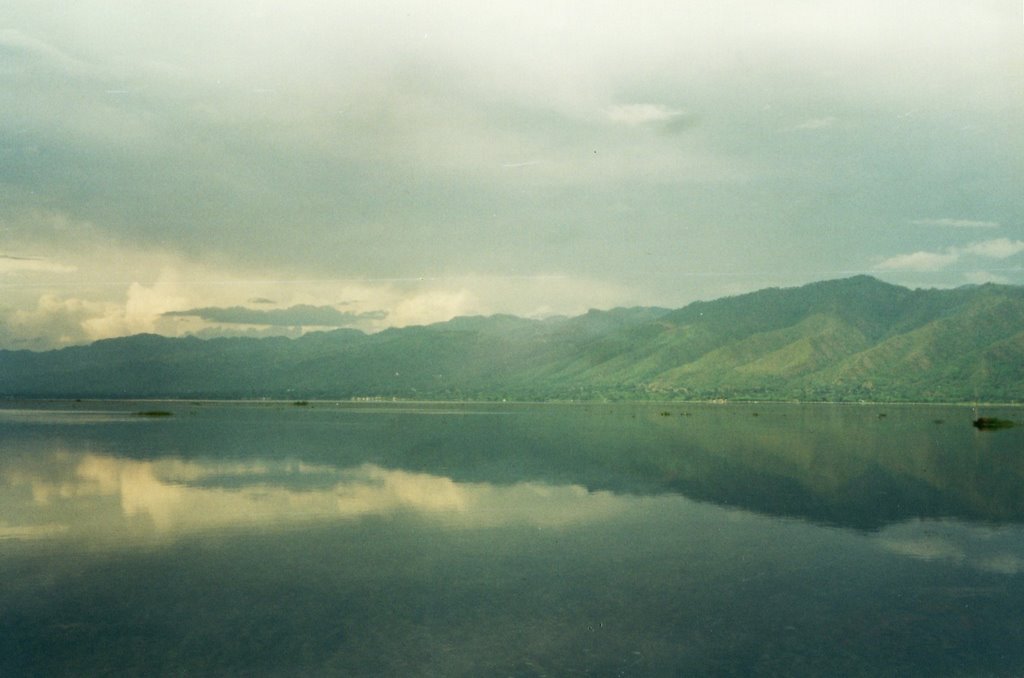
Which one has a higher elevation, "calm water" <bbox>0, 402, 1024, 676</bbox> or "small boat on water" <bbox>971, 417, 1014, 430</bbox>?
"calm water" <bbox>0, 402, 1024, 676</bbox>

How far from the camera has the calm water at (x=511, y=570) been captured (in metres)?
22.5

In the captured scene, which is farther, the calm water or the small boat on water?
the small boat on water

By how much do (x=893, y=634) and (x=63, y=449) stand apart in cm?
8696

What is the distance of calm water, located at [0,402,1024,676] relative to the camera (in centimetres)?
2248

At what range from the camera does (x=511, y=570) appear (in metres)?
32.1

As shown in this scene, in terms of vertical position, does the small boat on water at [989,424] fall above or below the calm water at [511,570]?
below

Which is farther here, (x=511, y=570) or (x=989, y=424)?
(x=989, y=424)

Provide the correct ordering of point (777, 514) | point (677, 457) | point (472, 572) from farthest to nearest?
point (677, 457), point (777, 514), point (472, 572)

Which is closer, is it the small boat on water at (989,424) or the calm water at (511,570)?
the calm water at (511,570)

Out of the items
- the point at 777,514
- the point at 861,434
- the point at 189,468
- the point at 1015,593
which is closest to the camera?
the point at 1015,593

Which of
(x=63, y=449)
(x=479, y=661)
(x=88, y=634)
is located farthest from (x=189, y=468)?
(x=479, y=661)

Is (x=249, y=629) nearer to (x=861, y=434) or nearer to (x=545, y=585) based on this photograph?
(x=545, y=585)

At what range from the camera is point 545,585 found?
29.7 m

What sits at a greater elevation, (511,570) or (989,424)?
(511,570)
